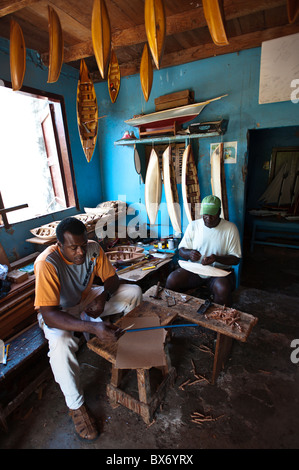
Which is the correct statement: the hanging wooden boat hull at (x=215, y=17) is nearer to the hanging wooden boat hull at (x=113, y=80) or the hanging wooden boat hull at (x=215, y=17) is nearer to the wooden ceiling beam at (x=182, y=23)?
the wooden ceiling beam at (x=182, y=23)

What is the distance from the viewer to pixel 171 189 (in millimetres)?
3998

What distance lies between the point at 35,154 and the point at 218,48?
4.47 meters

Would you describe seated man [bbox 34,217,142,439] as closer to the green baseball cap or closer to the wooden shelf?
the green baseball cap

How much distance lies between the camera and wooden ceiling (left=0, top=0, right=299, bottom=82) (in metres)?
2.54

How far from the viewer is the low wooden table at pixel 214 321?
1.98 m

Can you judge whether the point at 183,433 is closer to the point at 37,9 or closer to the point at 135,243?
the point at 135,243

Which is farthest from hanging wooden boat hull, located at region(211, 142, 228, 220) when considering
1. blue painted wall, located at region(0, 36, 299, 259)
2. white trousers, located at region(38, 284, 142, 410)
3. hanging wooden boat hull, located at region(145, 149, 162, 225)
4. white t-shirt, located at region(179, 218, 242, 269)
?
white trousers, located at region(38, 284, 142, 410)

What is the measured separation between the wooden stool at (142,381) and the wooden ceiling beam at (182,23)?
318 centimetres

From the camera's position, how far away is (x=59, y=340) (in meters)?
1.90

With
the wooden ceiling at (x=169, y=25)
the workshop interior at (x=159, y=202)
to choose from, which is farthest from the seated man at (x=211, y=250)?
the wooden ceiling at (x=169, y=25)

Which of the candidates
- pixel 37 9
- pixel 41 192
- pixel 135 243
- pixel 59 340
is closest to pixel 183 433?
pixel 59 340

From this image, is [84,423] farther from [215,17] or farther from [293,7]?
[293,7]

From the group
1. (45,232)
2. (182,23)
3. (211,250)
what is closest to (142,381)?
(211,250)
